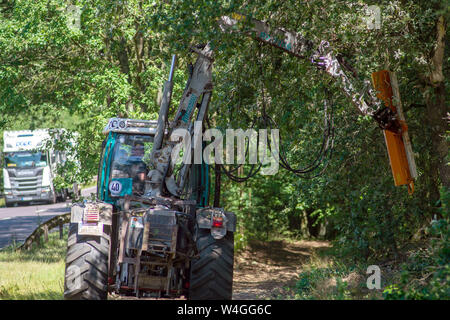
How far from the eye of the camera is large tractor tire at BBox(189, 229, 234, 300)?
364 inches

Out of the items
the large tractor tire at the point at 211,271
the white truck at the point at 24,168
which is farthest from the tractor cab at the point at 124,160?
the white truck at the point at 24,168

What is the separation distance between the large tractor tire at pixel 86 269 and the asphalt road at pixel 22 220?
24.3 ft

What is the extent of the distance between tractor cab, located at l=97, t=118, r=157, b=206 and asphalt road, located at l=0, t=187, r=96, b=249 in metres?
5.86

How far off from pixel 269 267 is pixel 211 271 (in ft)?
42.2

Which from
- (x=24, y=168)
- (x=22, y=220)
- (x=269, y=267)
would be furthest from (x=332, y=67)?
(x=24, y=168)

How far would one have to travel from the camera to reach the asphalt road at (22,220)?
21.5 metres

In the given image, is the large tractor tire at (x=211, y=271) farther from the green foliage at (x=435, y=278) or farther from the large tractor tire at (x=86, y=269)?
the green foliage at (x=435, y=278)

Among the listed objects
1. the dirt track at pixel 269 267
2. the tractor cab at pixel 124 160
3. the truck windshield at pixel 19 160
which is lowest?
the dirt track at pixel 269 267

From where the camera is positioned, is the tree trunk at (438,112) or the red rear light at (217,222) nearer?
the red rear light at (217,222)

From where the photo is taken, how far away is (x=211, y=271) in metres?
9.30

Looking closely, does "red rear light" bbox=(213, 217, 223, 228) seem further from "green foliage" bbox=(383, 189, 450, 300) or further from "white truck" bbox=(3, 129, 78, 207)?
"white truck" bbox=(3, 129, 78, 207)

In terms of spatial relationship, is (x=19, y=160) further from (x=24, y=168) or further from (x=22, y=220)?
(x=22, y=220)
